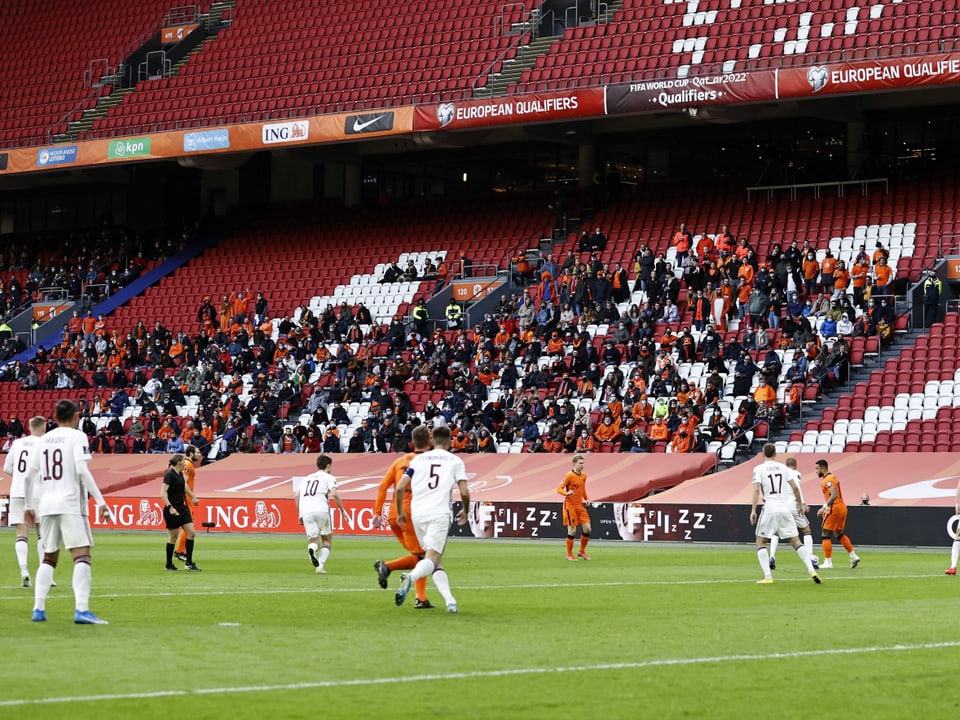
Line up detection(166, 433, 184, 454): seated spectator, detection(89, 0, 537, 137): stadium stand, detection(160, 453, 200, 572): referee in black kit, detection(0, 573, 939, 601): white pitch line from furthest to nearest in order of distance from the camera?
detection(89, 0, 537, 137): stadium stand → detection(166, 433, 184, 454): seated spectator → detection(160, 453, 200, 572): referee in black kit → detection(0, 573, 939, 601): white pitch line

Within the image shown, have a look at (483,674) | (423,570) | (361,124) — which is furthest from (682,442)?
(483,674)

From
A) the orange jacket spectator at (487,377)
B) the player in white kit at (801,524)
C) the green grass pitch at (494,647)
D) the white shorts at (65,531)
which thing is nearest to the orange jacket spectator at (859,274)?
the orange jacket spectator at (487,377)

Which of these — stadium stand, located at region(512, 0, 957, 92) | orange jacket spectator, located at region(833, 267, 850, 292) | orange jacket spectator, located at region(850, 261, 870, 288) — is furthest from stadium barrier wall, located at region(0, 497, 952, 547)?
stadium stand, located at region(512, 0, 957, 92)

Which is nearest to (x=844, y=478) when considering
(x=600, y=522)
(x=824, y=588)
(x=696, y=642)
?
(x=600, y=522)

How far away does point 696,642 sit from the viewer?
1354 cm

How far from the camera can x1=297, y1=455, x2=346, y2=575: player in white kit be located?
2370 cm

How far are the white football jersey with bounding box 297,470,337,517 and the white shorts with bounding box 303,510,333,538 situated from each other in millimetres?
85

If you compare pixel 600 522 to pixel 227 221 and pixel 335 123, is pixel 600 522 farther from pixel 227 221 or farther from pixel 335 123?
pixel 227 221

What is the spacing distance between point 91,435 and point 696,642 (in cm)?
3707

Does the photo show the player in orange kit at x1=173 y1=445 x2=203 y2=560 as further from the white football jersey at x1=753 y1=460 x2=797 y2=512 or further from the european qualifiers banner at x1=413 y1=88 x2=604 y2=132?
the european qualifiers banner at x1=413 y1=88 x2=604 y2=132

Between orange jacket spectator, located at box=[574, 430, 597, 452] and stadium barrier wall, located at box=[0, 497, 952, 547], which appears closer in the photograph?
stadium barrier wall, located at box=[0, 497, 952, 547]

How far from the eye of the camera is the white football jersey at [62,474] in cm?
1440

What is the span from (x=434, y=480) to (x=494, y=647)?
3251 mm

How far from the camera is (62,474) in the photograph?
14.4 m
